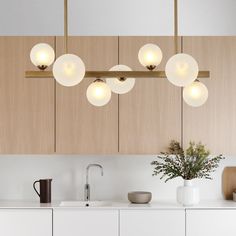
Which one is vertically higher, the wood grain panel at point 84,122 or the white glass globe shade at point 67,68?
the white glass globe shade at point 67,68

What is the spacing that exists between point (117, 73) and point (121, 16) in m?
2.19

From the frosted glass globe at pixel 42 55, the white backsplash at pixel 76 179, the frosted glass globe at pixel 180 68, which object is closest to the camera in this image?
the frosted glass globe at pixel 180 68

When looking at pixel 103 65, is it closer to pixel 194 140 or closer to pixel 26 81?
pixel 26 81

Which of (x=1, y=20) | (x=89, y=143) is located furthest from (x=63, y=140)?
(x=1, y=20)

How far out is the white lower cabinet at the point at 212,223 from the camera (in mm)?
3898

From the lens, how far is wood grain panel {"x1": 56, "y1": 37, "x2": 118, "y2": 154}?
405 centimetres

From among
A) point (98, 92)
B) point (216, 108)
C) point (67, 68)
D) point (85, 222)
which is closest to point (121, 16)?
point (216, 108)

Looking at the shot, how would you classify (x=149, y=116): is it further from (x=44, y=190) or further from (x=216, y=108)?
(x=44, y=190)

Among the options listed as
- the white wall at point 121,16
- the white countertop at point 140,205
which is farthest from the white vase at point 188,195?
the white wall at point 121,16

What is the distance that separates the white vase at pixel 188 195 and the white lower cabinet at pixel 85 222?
52 centimetres

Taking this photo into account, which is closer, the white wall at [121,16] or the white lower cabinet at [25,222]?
the white lower cabinet at [25,222]

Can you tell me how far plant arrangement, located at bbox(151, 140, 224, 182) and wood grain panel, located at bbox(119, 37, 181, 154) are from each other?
0.31ft

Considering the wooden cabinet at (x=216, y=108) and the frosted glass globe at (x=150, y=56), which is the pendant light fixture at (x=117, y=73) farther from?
the wooden cabinet at (x=216, y=108)

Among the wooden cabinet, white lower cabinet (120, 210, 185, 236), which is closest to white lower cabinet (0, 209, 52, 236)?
white lower cabinet (120, 210, 185, 236)
